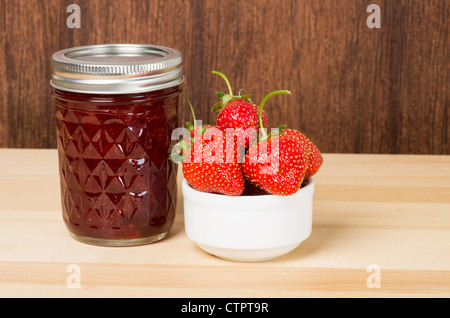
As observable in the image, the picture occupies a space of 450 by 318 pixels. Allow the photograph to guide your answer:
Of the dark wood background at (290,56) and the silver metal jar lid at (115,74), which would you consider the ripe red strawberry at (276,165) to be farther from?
the dark wood background at (290,56)

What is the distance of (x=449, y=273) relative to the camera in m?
0.78

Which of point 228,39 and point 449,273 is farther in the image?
point 228,39

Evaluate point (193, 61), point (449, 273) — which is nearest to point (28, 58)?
point (193, 61)

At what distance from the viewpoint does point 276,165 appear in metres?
0.75

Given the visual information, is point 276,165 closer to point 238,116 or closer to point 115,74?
point 238,116

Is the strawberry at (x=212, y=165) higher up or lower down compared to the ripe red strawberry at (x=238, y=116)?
lower down

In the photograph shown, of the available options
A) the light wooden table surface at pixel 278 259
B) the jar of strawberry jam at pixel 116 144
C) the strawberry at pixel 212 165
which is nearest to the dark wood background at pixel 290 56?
the light wooden table surface at pixel 278 259

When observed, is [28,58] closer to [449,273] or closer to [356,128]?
[356,128]

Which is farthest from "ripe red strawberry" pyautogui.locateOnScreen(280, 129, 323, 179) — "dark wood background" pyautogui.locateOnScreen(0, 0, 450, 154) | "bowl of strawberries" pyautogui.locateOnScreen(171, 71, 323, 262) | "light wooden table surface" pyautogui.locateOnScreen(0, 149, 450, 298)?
"dark wood background" pyautogui.locateOnScreen(0, 0, 450, 154)

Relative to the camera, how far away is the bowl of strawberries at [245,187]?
2.50 ft

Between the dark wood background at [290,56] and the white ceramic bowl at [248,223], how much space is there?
0.57 m

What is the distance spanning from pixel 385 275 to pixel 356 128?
0.64m

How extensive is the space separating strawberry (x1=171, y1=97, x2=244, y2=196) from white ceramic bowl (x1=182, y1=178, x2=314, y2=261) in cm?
1

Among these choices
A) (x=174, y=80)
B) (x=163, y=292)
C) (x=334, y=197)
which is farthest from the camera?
(x=334, y=197)
